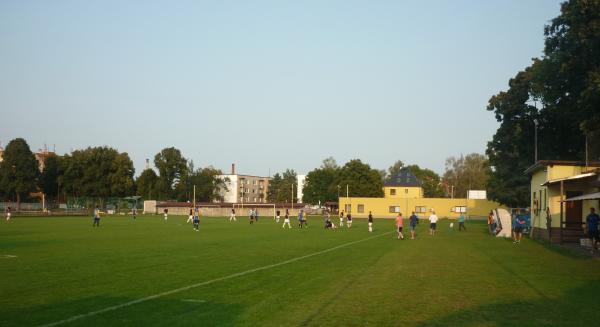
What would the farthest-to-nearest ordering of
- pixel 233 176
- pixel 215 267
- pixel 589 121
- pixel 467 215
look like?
pixel 233 176 < pixel 467 215 < pixel 589 121 < pixel 215 267

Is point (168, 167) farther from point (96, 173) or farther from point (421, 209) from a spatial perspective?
point (421, 209)

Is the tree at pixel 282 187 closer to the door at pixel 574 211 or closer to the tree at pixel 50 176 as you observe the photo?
the tree at pixel 50 176

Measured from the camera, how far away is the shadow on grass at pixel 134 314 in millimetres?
9664

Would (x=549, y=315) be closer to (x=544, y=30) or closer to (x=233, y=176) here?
(x=544, y=30)

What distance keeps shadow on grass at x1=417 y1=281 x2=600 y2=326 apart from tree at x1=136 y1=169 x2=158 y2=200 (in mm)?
120484

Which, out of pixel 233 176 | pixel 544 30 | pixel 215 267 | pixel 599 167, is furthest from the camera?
pixel 233 176

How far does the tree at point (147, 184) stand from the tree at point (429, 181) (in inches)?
2655

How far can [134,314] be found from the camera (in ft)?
34.1

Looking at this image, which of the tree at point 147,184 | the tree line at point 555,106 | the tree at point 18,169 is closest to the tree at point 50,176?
the tree at point 18,169

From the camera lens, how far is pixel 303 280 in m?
15.5

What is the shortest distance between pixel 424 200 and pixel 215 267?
3388 inches

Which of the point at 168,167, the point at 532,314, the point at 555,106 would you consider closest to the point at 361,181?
the point at 168,167

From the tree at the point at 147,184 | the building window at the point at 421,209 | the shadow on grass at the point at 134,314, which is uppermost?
the tree at the point at 147,184

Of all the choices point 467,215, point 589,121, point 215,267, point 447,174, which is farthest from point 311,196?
point 215,267
